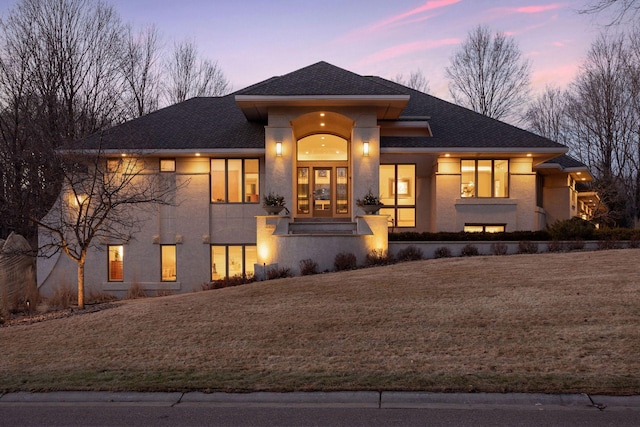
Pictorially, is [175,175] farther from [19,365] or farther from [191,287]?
[19,365]

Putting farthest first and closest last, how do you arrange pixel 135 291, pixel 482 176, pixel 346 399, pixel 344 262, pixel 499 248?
pixel 482 176 < pixel 135 291 < pixel 499 248 < pixel 344 262 < pixel 346 399

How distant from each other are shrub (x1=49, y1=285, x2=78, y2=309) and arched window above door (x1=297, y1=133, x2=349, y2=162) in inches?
405

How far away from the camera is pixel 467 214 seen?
2170cm

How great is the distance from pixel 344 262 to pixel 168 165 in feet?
29.1

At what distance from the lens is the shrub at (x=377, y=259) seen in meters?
17.6

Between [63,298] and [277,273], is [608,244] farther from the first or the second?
[63,298]

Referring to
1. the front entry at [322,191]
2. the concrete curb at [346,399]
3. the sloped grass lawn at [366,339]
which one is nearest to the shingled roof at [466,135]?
the front entry at [322,191]

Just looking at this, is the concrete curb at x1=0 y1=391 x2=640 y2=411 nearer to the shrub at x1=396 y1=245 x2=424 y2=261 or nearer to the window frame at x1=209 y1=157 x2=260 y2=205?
the shrub at x1=396 y1=245 x2=424 y2=261

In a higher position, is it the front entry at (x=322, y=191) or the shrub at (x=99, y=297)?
the front entry at (x=322, y=191)

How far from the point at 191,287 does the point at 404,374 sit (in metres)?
15.3

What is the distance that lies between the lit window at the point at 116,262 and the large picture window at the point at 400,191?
11.2 meters

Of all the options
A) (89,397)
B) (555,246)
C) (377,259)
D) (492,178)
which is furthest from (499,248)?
(89,397)

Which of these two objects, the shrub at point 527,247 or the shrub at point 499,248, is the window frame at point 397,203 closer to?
the shrub at point 499,248

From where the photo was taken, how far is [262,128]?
72.7ft
